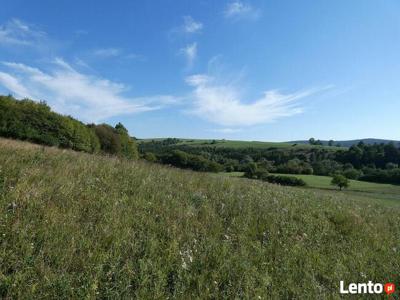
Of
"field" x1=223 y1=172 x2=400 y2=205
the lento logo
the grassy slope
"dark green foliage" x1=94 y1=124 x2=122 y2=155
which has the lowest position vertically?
"field" x1=223 y1=172 x2=400 y2=205

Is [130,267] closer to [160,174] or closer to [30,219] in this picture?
[30,219]

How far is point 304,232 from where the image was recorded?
5.80m

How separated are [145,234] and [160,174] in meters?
3.99

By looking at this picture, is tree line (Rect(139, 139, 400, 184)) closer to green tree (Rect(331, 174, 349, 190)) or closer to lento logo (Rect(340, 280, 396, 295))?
green tree (Rect(331, 174, 349, 190))

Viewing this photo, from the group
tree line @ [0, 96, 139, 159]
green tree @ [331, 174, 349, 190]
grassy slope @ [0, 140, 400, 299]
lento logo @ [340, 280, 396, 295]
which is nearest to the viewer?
grassy slope @ [0, 140, 400, 299]

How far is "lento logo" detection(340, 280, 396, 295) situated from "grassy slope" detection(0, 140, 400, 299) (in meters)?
0.12

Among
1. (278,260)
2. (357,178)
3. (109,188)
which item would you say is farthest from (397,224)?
(357,178)

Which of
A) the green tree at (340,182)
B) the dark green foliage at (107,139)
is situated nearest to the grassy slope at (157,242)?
the dark green foliage at (107,139)

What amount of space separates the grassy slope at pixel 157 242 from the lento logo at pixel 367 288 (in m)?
0.12

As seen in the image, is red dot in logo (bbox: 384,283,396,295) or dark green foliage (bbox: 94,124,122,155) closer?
red dot in logo (bbox: 384,283,396,295)

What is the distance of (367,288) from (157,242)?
321 cm

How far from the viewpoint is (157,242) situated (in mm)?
4070

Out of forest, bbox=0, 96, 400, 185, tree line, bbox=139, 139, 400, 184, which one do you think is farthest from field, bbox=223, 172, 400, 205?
tree line, bbox=139, 139, 400, 184

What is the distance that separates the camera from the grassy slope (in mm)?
3195
